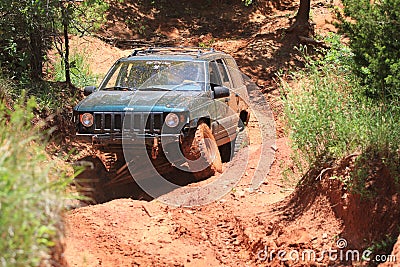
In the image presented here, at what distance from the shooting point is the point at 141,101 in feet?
29.2

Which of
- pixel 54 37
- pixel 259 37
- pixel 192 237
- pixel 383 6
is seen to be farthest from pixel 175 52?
pixel 259 37

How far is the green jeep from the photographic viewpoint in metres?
8.66

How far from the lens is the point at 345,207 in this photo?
6512 millimetres

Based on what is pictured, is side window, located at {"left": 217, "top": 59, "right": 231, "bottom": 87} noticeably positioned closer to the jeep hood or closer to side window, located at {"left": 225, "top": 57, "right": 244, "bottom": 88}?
side window, located at {"left": 225, "top": 57, "right": 244, "bottom": 88}

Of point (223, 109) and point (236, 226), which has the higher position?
point (223, 109)

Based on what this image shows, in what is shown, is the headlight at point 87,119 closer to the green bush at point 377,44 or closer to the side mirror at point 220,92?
→ the side mirror at point 220,92

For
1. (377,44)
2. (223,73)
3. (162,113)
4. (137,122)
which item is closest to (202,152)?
(162,113)

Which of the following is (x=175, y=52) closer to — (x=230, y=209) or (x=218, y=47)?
(x=230, y=209)

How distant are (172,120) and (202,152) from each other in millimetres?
715

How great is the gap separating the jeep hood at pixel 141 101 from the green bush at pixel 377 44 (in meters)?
2.99

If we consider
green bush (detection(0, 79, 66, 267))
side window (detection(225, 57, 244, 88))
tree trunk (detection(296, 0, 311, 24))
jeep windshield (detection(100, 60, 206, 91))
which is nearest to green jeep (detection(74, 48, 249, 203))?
jeep windshield (detection(100, 60, 206, 91))

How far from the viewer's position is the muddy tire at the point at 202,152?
29.2 ft

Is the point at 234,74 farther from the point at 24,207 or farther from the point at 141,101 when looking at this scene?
the point at 24,207

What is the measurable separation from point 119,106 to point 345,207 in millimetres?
3690
